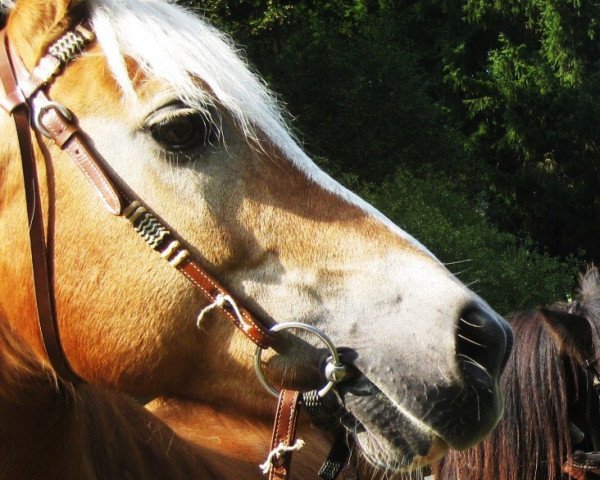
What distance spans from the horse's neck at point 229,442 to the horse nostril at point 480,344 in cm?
91

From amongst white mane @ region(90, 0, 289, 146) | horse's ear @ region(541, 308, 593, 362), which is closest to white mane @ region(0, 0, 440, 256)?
white mane @ region(90, 0, 289, 146)

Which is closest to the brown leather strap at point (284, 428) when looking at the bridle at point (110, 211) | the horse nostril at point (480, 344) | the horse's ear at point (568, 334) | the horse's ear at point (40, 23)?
the bridle at point (110, 211)

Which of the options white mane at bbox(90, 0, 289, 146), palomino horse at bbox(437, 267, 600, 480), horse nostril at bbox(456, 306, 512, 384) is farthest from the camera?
palomino horse at bbox(437, 267, 600, 480)

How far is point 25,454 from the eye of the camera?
1.57 meters

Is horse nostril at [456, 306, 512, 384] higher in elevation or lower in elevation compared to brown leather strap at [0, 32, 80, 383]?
lower

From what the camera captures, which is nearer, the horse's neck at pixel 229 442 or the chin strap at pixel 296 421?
the chin strap at pixel 296 421

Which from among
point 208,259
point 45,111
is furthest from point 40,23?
point 208,259

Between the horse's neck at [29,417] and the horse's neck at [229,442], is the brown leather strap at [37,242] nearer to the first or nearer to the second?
the horse's neck at [29,417]

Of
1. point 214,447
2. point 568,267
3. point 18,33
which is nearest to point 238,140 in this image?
point 18,33

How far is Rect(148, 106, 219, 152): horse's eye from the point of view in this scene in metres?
1.46

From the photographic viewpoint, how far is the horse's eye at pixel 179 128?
146 cm

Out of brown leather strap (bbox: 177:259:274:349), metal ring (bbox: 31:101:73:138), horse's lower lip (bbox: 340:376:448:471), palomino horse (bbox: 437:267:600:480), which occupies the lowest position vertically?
palomino horse (bbox: 437:267:600:480)

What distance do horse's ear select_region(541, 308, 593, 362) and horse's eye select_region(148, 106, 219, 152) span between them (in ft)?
5.64

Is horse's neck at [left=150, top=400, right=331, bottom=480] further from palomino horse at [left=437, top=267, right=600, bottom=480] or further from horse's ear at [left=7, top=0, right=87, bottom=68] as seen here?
horse's ear at [left=7, top=0, right=87, bottom=68]
